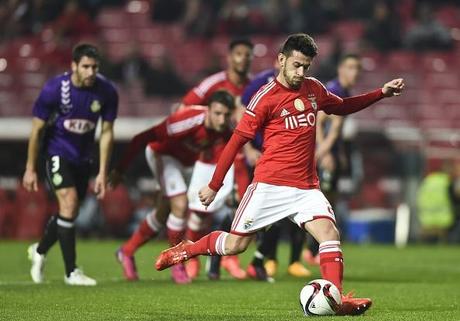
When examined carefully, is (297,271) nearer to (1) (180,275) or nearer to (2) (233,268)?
(2) (233,268)

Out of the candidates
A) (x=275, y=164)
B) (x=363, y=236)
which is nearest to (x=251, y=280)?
(x=275, y=164)

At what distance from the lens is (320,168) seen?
44.9 feet

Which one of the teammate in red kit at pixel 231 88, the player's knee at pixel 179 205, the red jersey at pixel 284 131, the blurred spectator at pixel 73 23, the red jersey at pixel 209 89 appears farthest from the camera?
the blurred spectator at pixel 73 23

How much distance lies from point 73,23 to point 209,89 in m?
12.2

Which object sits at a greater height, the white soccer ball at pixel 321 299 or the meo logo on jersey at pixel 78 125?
the meo logo on jersey at pixel 78 125

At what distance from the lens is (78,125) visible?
36.3 ft

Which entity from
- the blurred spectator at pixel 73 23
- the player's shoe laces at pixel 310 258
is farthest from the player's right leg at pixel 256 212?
the blurred spectator at pixel 73 23

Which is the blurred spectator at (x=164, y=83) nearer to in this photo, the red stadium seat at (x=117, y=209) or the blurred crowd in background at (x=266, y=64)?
the blurred crowd in background at (x=266, y=64)

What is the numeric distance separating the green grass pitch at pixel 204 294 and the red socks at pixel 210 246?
42cm

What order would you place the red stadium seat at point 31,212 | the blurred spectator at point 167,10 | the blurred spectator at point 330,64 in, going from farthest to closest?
1. the blurred spectator at point 167,10
2. the blurred spectator at point 330,64
3. the red stadium seat at point 31,212

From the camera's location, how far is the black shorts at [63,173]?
35.7ft

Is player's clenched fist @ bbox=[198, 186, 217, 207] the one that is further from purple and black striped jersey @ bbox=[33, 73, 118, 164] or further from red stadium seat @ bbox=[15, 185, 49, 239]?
red stadium seat @ bbox=[15, 185, 49, 239]

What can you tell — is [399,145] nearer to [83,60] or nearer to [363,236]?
[363,236]

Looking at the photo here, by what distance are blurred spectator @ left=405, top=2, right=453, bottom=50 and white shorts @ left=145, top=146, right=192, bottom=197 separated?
14.9m
